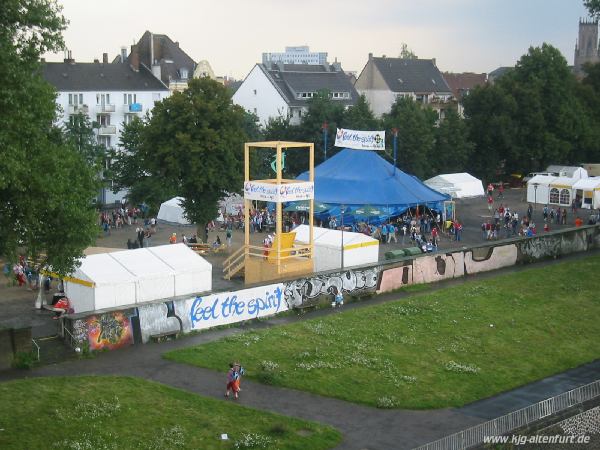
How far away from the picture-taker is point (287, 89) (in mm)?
99125

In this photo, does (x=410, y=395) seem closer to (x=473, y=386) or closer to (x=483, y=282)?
(x=473, y=386)

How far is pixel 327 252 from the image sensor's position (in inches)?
1726

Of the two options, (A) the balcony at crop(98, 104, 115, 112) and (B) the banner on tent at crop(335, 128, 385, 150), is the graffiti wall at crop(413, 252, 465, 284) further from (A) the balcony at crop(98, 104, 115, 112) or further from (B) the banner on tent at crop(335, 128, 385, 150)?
(A) the balcony at crop(98, 104, 115, 112)

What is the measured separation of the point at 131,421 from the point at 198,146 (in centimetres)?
2882

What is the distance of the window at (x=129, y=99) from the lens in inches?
3367

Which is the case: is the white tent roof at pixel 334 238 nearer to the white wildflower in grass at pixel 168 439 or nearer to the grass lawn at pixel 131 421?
the grass lawn at pixel 131 421

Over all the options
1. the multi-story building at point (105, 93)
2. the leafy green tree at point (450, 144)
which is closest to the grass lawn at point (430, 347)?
the leafy green tree at point (450, 144)

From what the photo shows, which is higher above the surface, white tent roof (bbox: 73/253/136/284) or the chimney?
the chimney

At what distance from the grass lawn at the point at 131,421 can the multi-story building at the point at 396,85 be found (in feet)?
270

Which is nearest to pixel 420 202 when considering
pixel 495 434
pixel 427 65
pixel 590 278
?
pixel 590 278

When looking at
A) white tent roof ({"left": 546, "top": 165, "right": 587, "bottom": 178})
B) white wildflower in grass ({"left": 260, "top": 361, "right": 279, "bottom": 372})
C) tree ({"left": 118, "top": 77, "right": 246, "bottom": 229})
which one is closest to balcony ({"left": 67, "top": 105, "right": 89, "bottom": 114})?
tree ({"left": 118, "top": 77, "right": 246, "bottom": 229})

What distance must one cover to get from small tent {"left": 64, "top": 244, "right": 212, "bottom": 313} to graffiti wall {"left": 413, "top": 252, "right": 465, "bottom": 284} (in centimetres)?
1169

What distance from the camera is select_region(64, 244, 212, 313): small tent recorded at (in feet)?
112

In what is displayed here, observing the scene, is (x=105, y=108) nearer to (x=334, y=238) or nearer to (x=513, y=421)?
(x=334, y=238)
